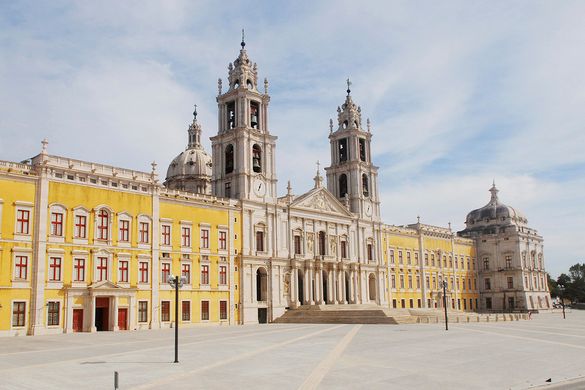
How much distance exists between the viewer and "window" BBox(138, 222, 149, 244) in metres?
51.6

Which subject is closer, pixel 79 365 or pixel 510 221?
pixel 79 365

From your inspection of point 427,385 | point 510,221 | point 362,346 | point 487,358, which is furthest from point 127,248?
point 510,221

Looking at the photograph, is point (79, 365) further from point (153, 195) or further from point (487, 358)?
point (153, 195)

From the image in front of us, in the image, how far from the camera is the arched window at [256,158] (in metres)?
64.9

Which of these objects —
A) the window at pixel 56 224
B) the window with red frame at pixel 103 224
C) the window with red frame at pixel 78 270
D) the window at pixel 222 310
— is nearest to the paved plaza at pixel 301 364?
the window with red frame at pixel 78 270

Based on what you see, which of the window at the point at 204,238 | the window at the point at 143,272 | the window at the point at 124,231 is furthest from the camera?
the window at the point at 204,238

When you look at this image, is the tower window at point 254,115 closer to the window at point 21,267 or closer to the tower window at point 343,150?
the tower window at point 343,150

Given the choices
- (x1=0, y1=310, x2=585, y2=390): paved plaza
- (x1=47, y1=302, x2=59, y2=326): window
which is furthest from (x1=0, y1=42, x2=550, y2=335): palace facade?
(x1=0, y1=310, x2=585, y2=390): paved plaza

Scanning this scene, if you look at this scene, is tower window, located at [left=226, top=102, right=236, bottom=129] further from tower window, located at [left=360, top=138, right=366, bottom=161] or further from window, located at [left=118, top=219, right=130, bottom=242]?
tower window, located at [left=360, top=138, right=366, bottom=161]

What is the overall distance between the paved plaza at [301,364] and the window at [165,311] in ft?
57.7

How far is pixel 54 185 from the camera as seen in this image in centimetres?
4603

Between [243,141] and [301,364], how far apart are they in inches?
1666

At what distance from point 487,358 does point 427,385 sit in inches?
312

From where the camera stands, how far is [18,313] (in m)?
43.2
